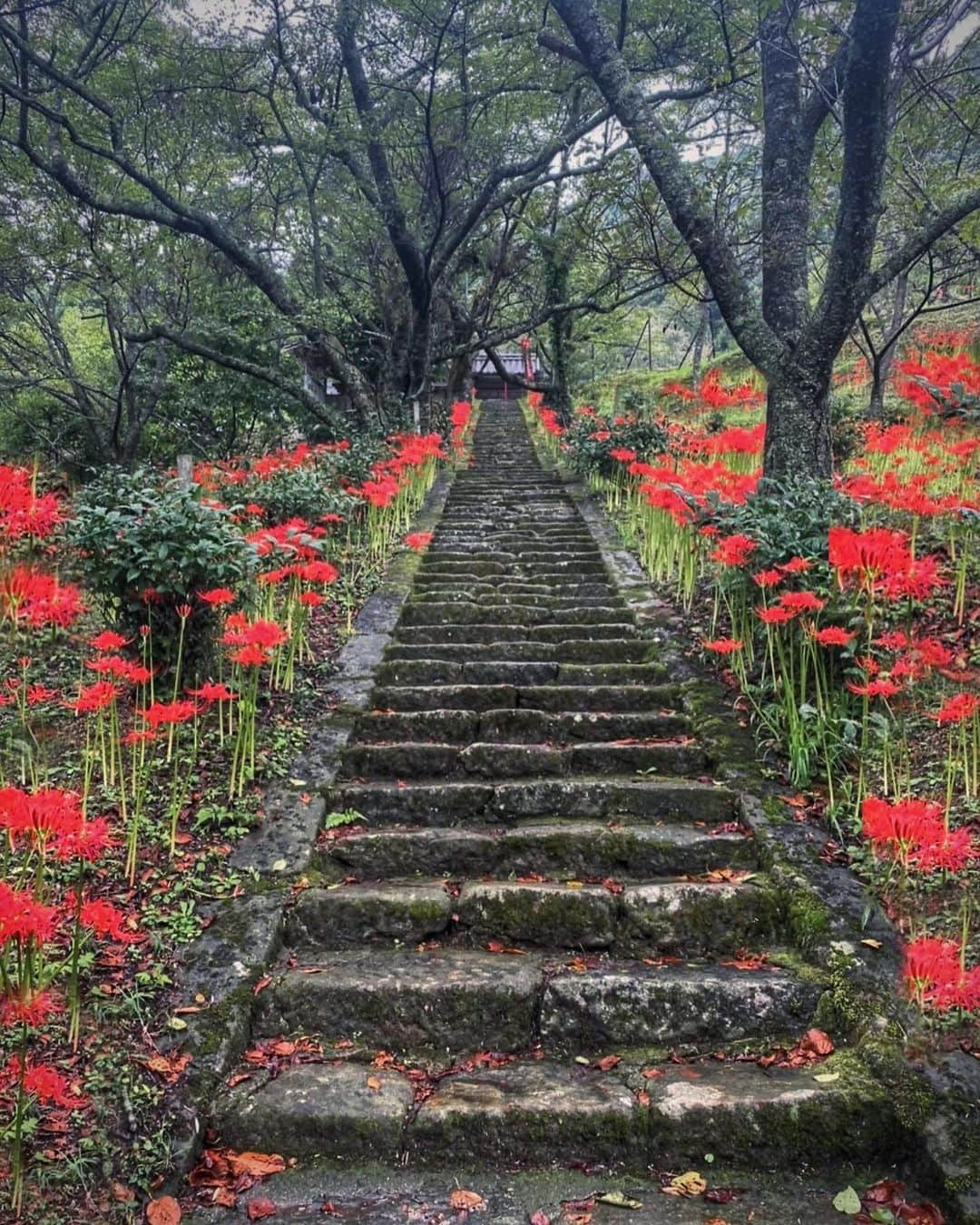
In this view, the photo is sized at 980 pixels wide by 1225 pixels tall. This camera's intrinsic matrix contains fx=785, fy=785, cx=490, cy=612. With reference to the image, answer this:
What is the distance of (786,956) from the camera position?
2943mm

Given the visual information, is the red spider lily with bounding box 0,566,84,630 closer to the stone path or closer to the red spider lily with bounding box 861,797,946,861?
the stone path

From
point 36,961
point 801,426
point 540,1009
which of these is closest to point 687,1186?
point 540,1009

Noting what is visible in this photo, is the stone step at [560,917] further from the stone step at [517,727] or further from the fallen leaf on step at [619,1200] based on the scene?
the stone step at [517,727]

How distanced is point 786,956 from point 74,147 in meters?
12.4

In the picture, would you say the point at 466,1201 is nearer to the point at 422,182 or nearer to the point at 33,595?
the point at 33,595

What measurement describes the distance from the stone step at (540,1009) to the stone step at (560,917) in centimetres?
25

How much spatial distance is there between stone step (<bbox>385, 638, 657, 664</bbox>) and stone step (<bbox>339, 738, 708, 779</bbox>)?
1.28m

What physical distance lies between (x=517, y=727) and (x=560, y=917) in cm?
151

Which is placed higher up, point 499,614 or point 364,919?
point 499,614

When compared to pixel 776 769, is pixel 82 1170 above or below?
below

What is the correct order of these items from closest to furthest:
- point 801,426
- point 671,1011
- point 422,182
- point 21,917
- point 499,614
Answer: point 21,917
point 671,1011
point 801,426
point 499,614
point 422,182

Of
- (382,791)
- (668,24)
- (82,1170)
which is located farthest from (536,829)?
(668,24)

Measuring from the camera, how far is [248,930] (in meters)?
2.98

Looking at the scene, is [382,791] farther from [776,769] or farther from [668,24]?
[668,24]
